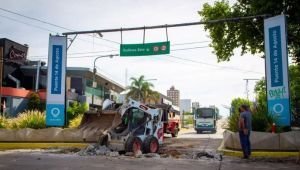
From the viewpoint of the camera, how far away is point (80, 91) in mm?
58844

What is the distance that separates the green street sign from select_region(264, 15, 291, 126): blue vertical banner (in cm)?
661

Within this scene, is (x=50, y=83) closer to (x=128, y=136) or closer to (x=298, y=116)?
(x=128, y=136)

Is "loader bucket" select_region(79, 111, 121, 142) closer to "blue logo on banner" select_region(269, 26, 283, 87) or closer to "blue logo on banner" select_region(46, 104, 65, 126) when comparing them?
"blue logo on banner" select_region(46, 104, 65, 126)

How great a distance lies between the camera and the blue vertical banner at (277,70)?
16.9 metres

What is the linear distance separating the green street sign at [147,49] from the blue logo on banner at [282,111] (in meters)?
7.69

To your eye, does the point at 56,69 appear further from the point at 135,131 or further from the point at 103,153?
the point at 103,153

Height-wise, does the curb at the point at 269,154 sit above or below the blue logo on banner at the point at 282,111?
below

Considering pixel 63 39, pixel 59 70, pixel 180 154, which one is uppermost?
pixel 63 39

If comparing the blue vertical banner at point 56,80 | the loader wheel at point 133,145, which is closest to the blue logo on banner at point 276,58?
the loader wheel at point 133,145

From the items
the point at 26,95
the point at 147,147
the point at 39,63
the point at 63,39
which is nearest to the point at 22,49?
the point at 39,63

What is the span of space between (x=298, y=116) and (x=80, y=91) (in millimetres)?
37461

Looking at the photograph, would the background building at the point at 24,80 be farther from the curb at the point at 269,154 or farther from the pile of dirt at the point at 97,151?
the curb at the point at 269,154

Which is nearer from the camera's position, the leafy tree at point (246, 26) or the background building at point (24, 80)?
the leafy tree at point (246, 26)

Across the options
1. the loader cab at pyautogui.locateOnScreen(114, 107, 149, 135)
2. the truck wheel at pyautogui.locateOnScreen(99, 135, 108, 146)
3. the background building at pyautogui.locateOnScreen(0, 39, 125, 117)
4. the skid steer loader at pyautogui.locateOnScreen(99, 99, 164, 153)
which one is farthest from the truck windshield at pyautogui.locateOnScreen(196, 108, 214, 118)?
the truck wheel at pyautogui.locateOnScreen(99, 135, 108, 146)
